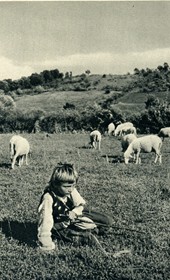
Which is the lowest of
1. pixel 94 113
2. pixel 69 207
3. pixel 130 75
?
pixel 69 207

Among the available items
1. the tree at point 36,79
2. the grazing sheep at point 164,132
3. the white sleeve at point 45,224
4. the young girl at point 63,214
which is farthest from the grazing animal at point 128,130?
the white sleeve at point 45,224

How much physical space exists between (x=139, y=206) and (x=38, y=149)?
8.36 metres

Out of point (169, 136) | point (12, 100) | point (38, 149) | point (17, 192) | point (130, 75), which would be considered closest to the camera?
point (17, 192)

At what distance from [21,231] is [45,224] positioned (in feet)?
2.50

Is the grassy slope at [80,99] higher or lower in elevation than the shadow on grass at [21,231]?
higher

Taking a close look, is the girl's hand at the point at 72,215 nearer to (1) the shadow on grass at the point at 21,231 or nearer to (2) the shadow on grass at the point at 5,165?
(1) the shadow on grass at the point at 21,231

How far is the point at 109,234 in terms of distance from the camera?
525cm

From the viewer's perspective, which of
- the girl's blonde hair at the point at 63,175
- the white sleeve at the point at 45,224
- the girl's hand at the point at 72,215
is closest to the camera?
the white sleeve at the point at 45,224

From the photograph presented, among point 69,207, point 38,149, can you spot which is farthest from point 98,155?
point 69,207

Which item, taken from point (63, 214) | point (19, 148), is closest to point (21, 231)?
point (63, 214)

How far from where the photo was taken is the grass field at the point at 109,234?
4246 mm

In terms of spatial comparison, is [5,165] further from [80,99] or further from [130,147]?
[80,99]

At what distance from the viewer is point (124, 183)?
846 centimetres

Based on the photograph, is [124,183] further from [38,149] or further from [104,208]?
[38,149]
